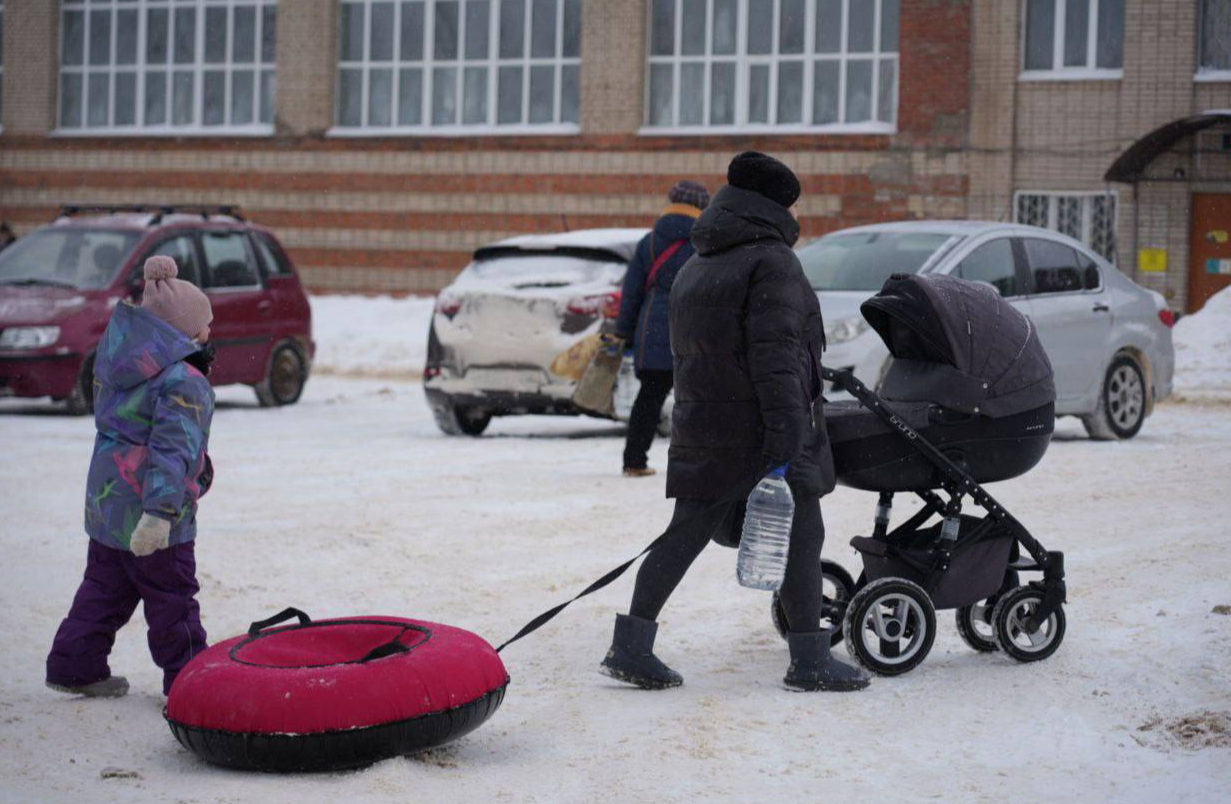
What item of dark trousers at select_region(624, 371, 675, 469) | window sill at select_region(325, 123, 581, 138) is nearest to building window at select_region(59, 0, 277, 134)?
window sill at select_region(325, 123, 581, 138)

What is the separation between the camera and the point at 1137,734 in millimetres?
5453

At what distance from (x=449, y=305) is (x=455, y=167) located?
14631 mm

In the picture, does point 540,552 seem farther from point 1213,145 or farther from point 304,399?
point 1213,145

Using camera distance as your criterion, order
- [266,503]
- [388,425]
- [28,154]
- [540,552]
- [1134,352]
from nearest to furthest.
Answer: [540,552] → [266,503] → [1134,352] → [388,425] → [28,154]

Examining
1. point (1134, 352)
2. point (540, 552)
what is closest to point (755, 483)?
point (540, 552)

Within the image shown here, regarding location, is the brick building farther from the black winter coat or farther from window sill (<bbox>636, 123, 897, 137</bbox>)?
the black winter coat

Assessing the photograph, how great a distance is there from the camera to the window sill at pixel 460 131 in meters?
27.5

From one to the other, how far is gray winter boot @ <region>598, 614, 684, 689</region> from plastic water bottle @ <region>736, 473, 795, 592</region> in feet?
1.52

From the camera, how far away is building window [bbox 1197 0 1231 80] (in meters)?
24.2

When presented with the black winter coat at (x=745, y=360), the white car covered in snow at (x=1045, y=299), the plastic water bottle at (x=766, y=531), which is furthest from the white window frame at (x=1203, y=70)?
the plastic water bottle at (x=766, y=531)

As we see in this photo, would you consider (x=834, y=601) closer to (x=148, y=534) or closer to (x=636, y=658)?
(x=636, y=658)

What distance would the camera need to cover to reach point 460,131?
28172mm

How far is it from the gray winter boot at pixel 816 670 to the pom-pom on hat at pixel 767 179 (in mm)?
1460

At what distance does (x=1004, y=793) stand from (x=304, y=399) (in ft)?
46.7
